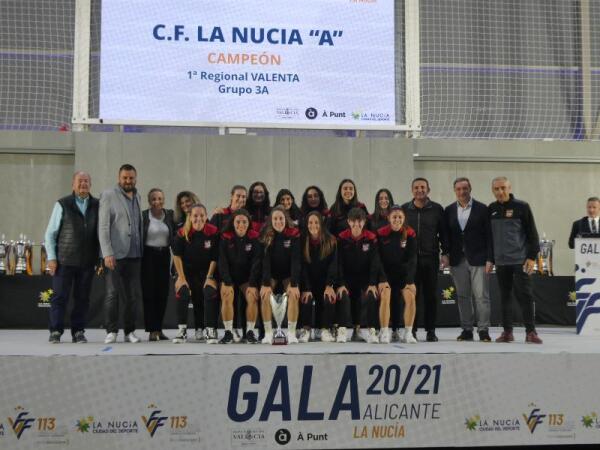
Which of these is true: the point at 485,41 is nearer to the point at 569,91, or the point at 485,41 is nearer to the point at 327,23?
A: the point at 569,91

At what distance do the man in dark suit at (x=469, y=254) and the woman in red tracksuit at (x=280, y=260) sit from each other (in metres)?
1.51

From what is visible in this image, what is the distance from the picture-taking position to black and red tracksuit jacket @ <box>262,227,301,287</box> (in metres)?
6.19

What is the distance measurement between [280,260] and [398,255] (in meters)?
1.09

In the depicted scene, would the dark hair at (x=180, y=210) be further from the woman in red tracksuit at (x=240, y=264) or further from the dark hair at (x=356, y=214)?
the dark hair at (x=356, y=214)

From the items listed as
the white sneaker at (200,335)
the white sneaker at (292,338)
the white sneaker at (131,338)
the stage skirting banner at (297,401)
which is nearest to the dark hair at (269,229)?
the white sneaker at (292,338)

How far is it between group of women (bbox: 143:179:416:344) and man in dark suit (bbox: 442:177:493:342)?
51 centimetres

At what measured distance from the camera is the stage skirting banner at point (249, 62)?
9594mm

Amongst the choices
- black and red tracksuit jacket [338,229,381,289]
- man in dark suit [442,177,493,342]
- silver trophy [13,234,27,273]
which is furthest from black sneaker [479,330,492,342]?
silver trophy [13,234,27,273]

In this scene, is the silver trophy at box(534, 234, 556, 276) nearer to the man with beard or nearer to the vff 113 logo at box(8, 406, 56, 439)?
the man with beard

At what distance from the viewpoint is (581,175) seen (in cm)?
1176

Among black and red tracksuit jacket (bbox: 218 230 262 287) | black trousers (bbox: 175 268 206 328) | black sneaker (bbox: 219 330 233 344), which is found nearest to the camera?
black sneaker (bbox: 219 330 233 344)

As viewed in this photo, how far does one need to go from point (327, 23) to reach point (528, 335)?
5588 millimetres

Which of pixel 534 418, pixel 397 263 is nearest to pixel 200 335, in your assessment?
pixel 397 263

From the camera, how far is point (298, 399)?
4328 millimetres
